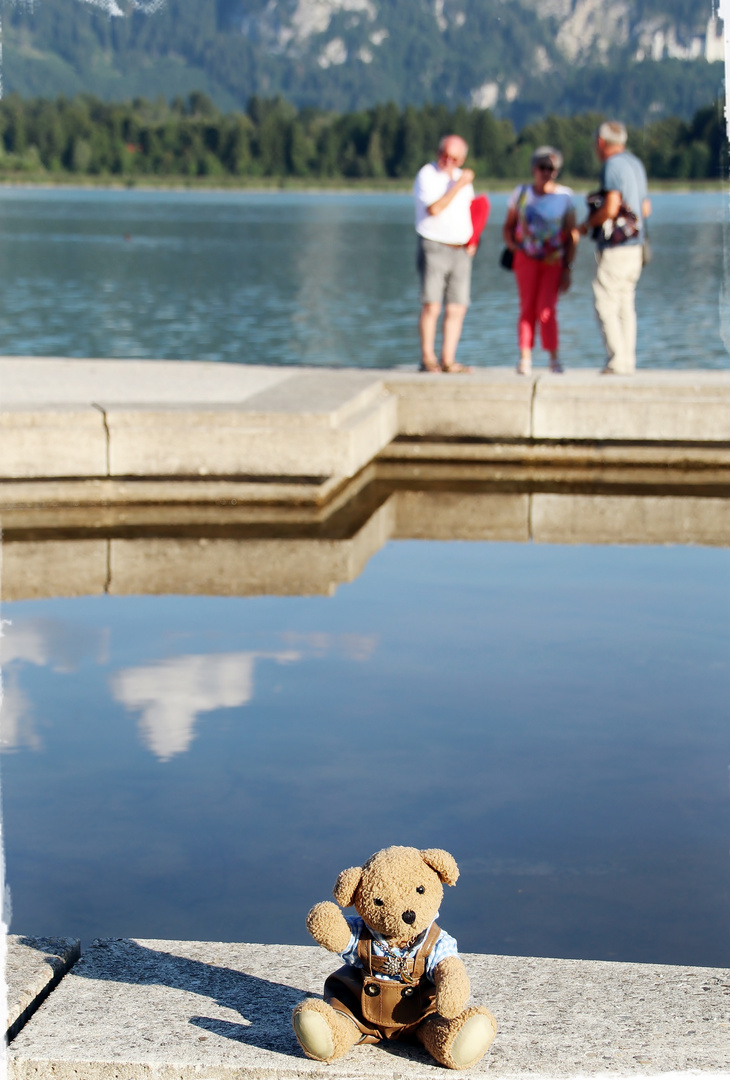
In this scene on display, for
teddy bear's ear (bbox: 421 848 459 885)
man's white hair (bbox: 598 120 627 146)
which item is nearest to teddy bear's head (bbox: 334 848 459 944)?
teddy bear's ear (bbox: 421 848 459 885)

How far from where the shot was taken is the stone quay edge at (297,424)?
8492 millimetres

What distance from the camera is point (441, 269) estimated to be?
426 inches

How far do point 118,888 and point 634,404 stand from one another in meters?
6.86

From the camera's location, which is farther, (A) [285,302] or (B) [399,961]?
(A) [285,302]

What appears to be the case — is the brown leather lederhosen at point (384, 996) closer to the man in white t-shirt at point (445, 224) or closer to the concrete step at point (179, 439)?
the concrete step at point (179, 439)

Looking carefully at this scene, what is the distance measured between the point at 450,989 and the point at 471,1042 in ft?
0.32

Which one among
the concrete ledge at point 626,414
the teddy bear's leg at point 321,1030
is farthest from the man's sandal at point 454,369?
the teddy bear's leg at point 321,1030

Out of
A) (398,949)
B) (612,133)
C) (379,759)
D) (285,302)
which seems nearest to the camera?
(398,949)

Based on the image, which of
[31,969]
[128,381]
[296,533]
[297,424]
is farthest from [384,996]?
[128,381]

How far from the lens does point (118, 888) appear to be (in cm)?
387

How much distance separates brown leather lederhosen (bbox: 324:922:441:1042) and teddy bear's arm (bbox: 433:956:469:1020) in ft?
0.20

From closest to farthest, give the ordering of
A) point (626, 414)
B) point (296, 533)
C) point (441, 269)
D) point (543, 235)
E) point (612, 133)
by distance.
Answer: point (296, 533) < point (626, 414) < point (612, 133) < point (543, 235) < point (441, 269)

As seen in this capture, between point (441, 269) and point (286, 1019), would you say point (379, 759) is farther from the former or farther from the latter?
point (441, 269)

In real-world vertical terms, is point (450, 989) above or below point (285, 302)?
below
